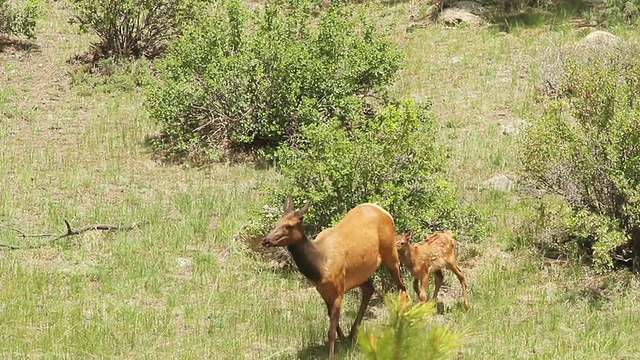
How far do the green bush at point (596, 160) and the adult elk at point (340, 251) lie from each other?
2419 mm

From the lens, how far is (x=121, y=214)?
11688 millimetres

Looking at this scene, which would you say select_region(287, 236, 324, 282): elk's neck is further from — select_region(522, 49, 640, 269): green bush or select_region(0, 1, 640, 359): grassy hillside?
select_region(522, 49, 640, 269): green bush

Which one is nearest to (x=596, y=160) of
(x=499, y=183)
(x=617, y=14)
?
(x=499, y=183)

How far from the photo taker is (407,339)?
13.2 ft

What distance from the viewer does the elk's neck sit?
7.77 metres

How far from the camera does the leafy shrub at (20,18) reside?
18.0 m

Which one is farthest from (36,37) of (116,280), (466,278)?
(466,278)

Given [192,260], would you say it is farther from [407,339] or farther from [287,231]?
[407,339]

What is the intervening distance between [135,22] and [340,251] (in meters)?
11.3

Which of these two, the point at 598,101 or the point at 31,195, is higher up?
the point at 598,101

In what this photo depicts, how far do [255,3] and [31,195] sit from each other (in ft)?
33.6

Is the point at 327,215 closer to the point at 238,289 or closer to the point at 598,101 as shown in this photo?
the point at 238,289

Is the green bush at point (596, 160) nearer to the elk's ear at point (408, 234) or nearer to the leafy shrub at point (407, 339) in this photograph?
the elk's ear at point (408, 234)

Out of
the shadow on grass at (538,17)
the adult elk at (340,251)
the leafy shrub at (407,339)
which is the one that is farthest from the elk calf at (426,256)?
the shadow on grass at (538,17)
